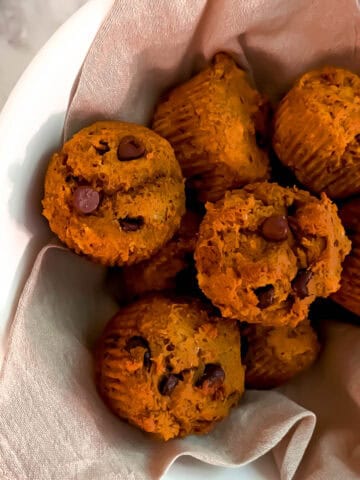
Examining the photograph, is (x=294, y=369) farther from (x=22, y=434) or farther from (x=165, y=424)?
(x=22, y=434)

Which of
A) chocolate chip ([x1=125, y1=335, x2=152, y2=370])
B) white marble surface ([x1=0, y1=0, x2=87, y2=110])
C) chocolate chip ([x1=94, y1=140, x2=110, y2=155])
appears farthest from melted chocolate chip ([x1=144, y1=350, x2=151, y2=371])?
white marble surface ([x1=0, y1=0, x2=87, y2=110])

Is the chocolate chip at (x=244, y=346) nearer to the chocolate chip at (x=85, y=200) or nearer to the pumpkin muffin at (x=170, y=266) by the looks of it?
the pumpkin muffin at (x=170, y=266)

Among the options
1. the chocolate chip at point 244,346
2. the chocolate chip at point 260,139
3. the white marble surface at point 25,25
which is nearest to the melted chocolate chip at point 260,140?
the chocolate chip at point 260,139

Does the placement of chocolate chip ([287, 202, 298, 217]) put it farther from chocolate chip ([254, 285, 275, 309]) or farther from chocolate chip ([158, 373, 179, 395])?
chocolate chip ([158, 373, 179, 395])

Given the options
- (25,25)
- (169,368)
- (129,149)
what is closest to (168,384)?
(169,368)

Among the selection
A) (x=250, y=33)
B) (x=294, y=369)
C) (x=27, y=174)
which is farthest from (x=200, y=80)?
(x=294, y=369)
